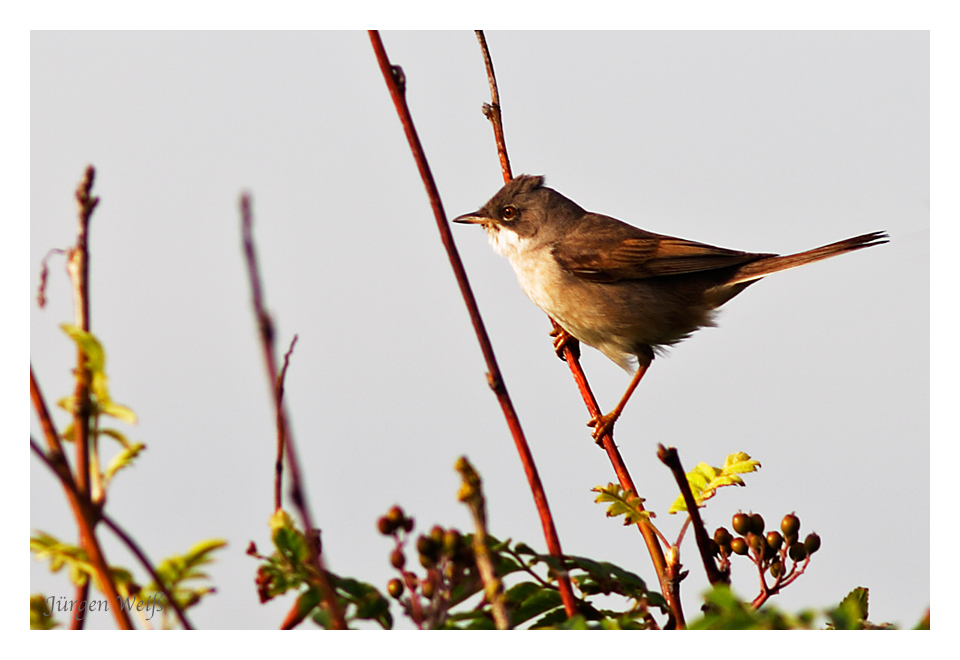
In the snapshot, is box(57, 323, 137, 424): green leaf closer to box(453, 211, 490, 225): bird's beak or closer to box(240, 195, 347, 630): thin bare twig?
box(240, 195, 347, 630): thin bare twig

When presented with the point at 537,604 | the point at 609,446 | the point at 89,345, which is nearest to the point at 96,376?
the point at 89,345

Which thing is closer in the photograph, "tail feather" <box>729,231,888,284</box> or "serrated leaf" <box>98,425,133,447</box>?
"serrated leaf" <box>98,425,133,447</box>

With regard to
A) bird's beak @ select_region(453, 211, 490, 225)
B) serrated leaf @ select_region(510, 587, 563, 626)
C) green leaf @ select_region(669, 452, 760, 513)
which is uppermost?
bird's beak @ select_region(453, 211, 490, 225)

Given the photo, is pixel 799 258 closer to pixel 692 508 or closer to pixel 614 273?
pixel 614 273

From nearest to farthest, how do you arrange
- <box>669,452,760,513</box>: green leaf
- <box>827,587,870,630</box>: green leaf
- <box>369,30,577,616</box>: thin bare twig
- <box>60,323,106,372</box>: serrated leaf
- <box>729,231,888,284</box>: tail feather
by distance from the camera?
<box>60,323,106,372</box>: serrated leaf, <box>369,30,577,616</box>: thin bare twig, <box>827,587,870,630</box>: green leaf, <box>669,452,760,513</box>: green leaf, <box>729,231,888,284</box>: tail feather

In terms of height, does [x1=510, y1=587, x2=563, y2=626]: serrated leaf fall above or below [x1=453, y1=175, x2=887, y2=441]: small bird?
below

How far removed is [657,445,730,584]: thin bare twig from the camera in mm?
1749

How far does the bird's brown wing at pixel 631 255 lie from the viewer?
5945mm

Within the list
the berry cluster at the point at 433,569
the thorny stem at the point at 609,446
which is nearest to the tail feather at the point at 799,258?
the thorny stem at the point at 609,446

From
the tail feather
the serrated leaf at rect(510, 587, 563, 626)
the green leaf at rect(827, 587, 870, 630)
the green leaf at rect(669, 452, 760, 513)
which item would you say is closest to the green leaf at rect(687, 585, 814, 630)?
the green leaf at rect(827, 587, 870, 630)

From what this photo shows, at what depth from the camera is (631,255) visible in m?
6.22

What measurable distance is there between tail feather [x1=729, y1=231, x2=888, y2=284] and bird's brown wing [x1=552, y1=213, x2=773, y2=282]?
80 mm

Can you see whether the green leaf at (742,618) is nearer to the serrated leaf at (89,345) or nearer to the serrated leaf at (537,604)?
the serrated leaf at (537,604)

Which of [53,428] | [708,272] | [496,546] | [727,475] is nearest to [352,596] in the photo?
[496,546]
